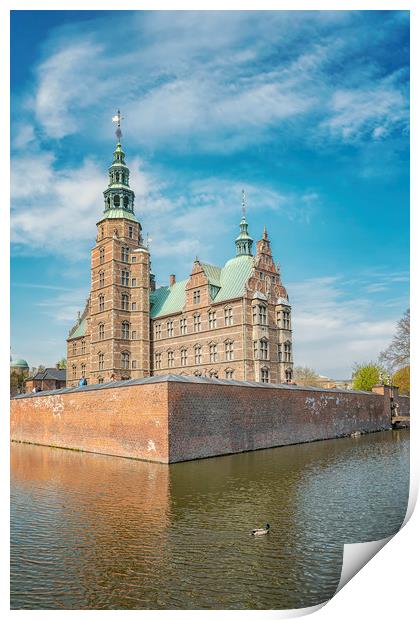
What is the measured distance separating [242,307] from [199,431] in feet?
61.1

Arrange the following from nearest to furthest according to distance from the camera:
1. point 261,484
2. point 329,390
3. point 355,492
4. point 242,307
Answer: point 355,492 → point 261,484 → point 329,390 → point 242,307

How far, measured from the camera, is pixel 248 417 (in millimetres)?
25391

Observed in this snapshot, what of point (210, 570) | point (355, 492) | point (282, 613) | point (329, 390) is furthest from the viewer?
point (329, 390)

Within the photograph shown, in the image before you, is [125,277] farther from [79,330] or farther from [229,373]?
[79,330]

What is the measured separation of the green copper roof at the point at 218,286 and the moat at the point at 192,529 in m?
22.5

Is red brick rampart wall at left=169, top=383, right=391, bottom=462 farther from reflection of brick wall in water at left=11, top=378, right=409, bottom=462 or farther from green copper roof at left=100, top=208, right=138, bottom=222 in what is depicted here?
green copper roof at left=100, top=208, right=138, bottom=222

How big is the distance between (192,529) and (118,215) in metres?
39.1

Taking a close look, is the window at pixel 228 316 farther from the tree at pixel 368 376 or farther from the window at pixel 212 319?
the tree at pixel 368 376

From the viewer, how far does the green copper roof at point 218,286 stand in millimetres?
41906

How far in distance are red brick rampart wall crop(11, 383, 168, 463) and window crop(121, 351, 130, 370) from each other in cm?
1281

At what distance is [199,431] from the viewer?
2217 cm

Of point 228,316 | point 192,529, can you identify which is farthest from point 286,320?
point 192,529

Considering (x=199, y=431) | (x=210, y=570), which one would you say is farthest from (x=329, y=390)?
(x=210, y=570)
